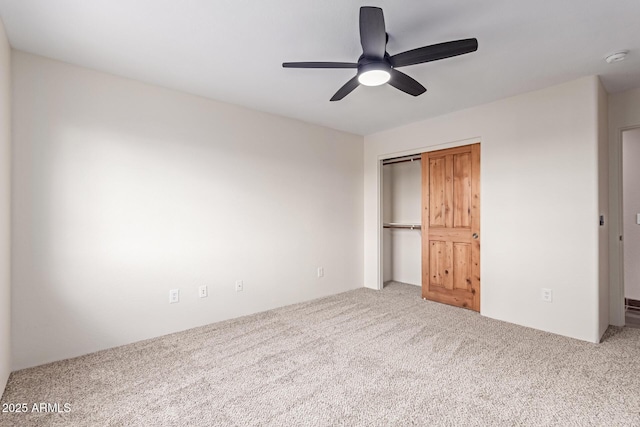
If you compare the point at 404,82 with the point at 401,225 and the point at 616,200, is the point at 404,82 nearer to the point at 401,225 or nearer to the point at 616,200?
the point at 616,200

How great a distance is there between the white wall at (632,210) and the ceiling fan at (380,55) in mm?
3706

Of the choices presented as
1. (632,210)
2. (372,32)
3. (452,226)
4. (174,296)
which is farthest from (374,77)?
(632,210)

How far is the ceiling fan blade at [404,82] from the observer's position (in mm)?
2078

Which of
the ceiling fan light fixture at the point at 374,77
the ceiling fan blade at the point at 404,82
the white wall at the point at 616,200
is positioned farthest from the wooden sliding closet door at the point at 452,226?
the ceiling fan light fixture at the point at 374,77

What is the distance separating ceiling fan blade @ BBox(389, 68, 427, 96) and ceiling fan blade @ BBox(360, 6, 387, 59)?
225 mm

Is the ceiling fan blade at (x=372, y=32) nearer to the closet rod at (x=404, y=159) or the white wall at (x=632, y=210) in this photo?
the closet rod at (x=404, y=159)

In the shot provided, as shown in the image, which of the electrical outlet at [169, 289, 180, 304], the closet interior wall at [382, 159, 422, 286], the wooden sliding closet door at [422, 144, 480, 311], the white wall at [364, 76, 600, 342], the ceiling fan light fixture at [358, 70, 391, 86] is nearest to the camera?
the ceiling fan light fixture at [358, 70, 391, 86]

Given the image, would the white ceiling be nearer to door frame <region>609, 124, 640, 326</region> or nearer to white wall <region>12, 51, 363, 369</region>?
white wall <region>12, 51, 363, 369</region>

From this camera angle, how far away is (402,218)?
5117 millimetres

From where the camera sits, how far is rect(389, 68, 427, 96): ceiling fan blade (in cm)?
208

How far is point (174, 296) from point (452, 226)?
3274 mm

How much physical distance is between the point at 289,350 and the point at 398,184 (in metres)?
3.45

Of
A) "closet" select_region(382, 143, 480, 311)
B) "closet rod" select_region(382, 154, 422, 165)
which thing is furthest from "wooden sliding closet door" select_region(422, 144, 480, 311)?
"closet rod" select_region(382, 154, 422, 165)

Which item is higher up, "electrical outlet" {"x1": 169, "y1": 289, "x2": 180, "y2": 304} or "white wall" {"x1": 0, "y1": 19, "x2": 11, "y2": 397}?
"white wall" {"x1": 0, "y1": 19, "x2": 11, "y2": 397}
